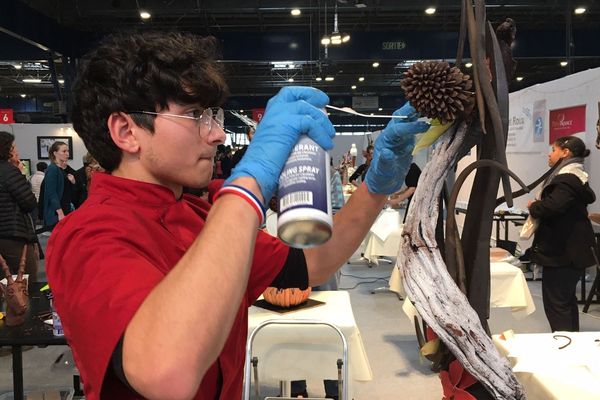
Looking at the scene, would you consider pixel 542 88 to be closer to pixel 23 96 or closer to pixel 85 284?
pixel 85 284

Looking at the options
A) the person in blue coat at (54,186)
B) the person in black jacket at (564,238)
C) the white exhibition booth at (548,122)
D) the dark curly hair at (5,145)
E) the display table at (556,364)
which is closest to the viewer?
the display table at (556,364)

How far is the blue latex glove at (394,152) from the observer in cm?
108

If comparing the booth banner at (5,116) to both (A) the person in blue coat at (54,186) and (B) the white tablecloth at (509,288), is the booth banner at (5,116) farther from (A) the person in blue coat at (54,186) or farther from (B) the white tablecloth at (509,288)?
(B) the white tablecloth at (509,288)

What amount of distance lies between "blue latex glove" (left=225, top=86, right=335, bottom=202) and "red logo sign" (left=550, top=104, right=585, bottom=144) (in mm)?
5431

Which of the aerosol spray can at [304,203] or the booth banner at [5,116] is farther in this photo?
the booth banner at [5,116]

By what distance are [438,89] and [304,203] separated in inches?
13.3

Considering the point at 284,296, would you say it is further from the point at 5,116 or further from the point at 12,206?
the point at 5,116

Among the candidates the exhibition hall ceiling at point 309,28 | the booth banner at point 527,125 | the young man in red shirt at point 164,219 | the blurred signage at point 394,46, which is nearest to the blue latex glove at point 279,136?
the young man in red shirt at point 164,219

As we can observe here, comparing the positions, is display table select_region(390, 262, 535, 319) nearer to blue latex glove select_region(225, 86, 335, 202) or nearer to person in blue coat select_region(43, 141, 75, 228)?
blue latex glove select_region(225, 86, 335, 202)

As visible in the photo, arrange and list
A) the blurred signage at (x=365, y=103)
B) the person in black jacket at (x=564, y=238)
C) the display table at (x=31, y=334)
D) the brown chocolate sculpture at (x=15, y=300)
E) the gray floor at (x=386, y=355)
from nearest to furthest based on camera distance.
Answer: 1. the display table at (x=31, y=334)
2. the brown chocolate sculpture at (x=15, y=300)
3. the gray floor at (x=386, y=355)
4. the person in black jacket at (x=564, y=238)
5. the blurred signage at (x=365, y=103)

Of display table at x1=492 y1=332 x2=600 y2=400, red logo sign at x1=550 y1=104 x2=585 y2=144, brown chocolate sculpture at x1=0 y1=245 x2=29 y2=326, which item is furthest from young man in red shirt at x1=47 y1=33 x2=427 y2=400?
red logo sign at x1=550 y1=104 x2=585 y2=144

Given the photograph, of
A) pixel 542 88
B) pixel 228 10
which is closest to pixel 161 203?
pixel 542 88

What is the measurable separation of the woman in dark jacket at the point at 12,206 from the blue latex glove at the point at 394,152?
3420mm

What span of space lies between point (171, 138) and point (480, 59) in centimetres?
53
